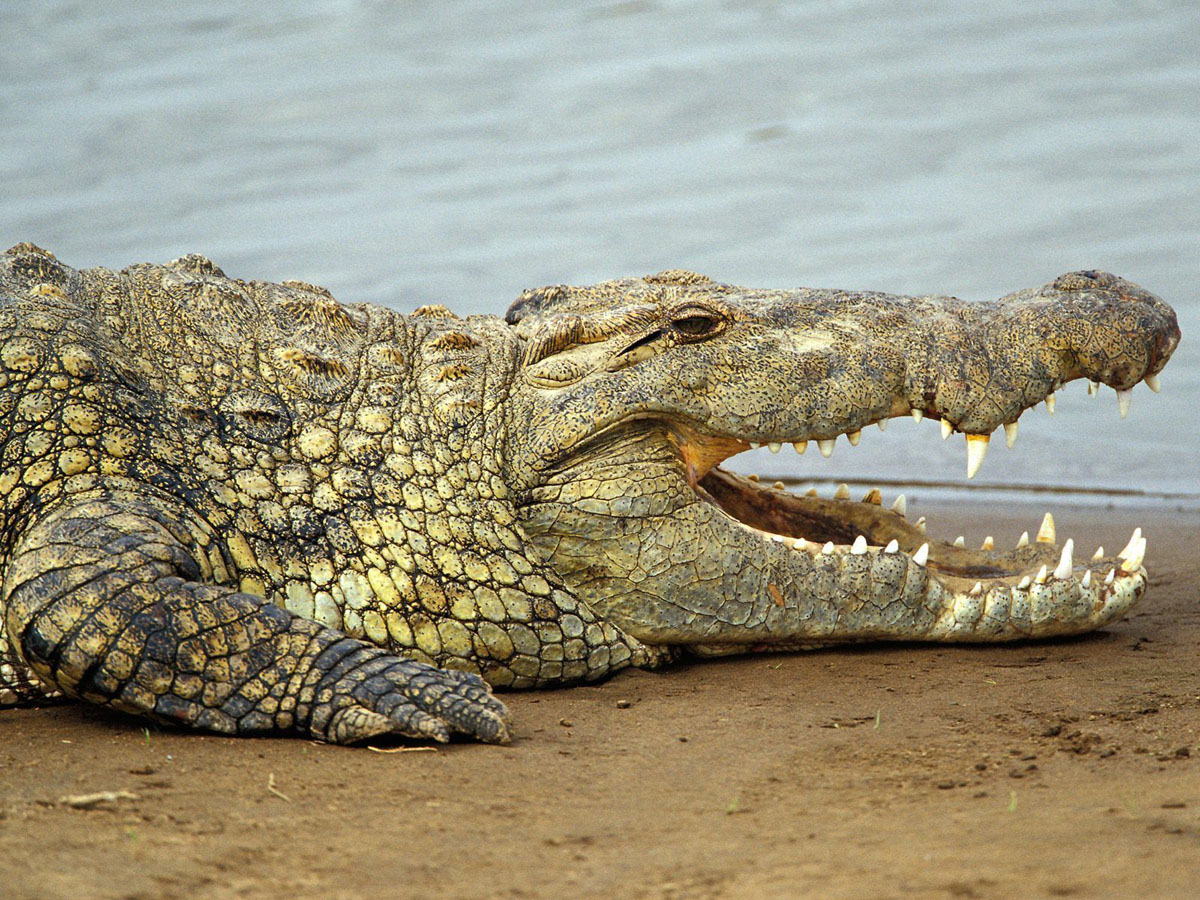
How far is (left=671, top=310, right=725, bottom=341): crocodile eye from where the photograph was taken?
4.36 metres

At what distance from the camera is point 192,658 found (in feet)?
11.3

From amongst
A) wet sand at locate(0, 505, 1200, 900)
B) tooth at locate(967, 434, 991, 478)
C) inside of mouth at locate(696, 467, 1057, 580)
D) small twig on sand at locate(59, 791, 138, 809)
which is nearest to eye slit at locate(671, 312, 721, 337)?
inside of mouth at locate(696, 467, 1057, 580)

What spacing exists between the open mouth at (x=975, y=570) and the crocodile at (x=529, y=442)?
0.01m

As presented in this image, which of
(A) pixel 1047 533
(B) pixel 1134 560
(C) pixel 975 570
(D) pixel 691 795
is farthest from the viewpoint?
(A) pixel 1047 533

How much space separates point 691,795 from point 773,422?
1648mm

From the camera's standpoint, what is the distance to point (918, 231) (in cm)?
1408

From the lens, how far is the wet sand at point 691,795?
7.50 feet

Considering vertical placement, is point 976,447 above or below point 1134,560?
above

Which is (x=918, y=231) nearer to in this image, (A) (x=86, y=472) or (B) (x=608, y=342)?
(B) (x=608, y=342)

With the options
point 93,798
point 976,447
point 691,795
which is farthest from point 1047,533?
point 93,798

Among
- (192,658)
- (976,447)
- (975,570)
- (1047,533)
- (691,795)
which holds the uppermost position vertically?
(976,447)

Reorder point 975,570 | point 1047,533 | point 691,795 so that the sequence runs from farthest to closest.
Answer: point 1047,533, point 975,570, point 691,795

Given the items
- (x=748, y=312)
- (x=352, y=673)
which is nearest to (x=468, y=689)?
(x=352, y=673)

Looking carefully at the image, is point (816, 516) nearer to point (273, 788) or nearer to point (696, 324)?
point (696, 324)
